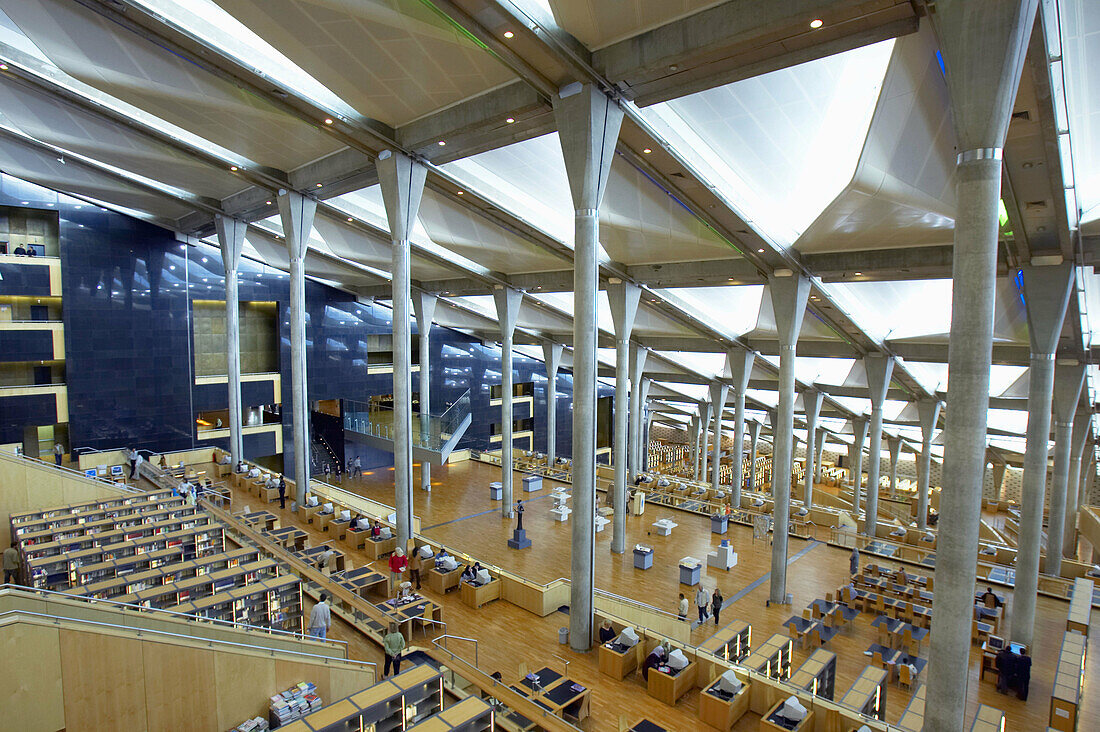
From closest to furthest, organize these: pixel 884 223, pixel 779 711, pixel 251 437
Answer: pixel 779 711, pixel 884 223, pixel 251 437

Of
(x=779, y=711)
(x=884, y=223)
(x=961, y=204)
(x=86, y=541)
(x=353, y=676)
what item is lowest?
(x=779, y=711)

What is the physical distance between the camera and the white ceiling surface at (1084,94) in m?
7.05

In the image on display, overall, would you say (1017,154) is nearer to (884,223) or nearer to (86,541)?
(884,223)

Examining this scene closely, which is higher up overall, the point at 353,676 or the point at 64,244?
the point at 64,244

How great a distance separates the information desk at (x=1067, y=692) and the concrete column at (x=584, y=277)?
726 centimetres

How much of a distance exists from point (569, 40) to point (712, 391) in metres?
24.0

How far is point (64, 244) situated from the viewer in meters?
20.1

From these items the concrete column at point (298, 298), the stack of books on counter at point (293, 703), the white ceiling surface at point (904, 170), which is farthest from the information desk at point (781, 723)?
the concrete column at point (298, 298)

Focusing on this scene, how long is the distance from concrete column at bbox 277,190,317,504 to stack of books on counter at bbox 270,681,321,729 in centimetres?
1157

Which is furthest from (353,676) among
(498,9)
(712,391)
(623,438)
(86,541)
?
(712,391)

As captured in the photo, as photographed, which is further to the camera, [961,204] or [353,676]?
[353,676]

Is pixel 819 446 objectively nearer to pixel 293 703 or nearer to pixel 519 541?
pixel 519 541

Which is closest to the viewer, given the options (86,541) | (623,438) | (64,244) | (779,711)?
(779,711)

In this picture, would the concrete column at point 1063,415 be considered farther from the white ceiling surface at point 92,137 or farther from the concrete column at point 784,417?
the white ceiling surface at point 92,137
